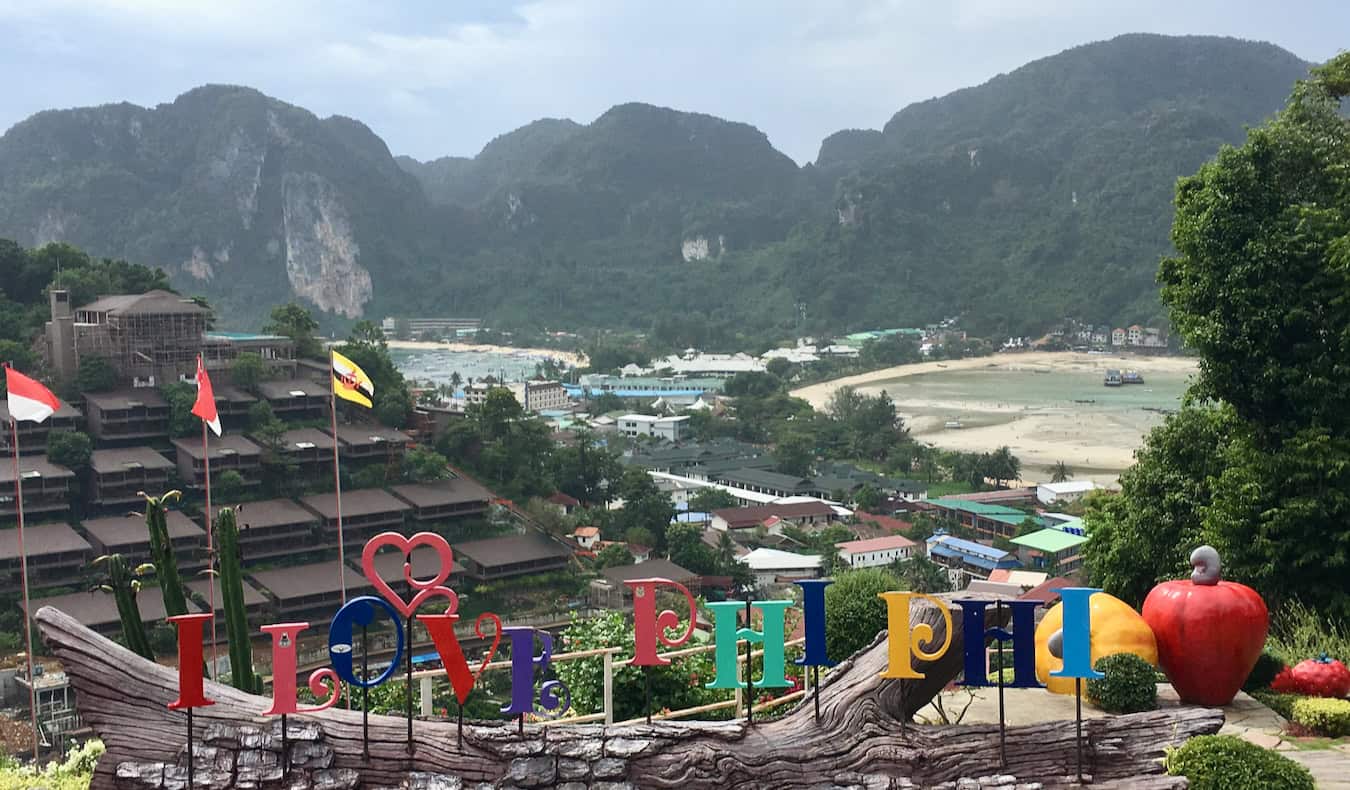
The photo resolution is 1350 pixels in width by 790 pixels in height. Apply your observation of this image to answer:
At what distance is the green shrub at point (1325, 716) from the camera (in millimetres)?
6020

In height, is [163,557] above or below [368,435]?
above

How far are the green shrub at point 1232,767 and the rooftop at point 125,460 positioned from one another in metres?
30.5

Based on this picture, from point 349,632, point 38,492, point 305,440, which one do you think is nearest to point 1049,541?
point 305,440

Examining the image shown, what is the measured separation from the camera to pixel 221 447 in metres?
32.2

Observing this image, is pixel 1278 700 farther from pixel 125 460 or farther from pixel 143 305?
pixel 143 305

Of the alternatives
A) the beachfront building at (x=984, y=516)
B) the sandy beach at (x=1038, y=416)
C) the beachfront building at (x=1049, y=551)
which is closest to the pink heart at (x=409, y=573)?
the beachfront building at (x=1049, y=551)

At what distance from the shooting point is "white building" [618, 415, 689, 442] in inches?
2334

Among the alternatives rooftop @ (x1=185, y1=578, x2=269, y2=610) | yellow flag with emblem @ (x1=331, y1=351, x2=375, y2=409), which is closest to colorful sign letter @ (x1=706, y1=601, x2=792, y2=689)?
yellow flag with emblem @ (x1=331, y1=351, x2=375, y2=409)

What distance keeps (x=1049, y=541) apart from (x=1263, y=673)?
26.9 meters

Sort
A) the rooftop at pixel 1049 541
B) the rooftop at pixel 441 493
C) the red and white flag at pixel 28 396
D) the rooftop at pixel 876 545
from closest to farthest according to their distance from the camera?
the red and white flag at pixel 28 396, the rooftop at pixel 1049 541, the rooftop at pixel 441 493, the rooftop at pixel 876 545

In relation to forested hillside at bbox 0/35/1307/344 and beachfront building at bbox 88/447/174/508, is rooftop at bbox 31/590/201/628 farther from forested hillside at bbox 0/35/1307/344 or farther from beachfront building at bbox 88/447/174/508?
forested hillside at bbox 0/35/1307/344

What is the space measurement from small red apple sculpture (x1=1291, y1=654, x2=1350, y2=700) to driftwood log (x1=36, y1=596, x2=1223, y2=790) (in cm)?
202

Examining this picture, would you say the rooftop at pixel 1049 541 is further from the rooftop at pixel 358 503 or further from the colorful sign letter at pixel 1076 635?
the colorful sign letter at pixel 1076 635

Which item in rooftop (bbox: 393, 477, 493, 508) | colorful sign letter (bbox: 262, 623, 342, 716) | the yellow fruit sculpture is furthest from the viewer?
rooftop (bbox: 393, 477, 493, 508)
